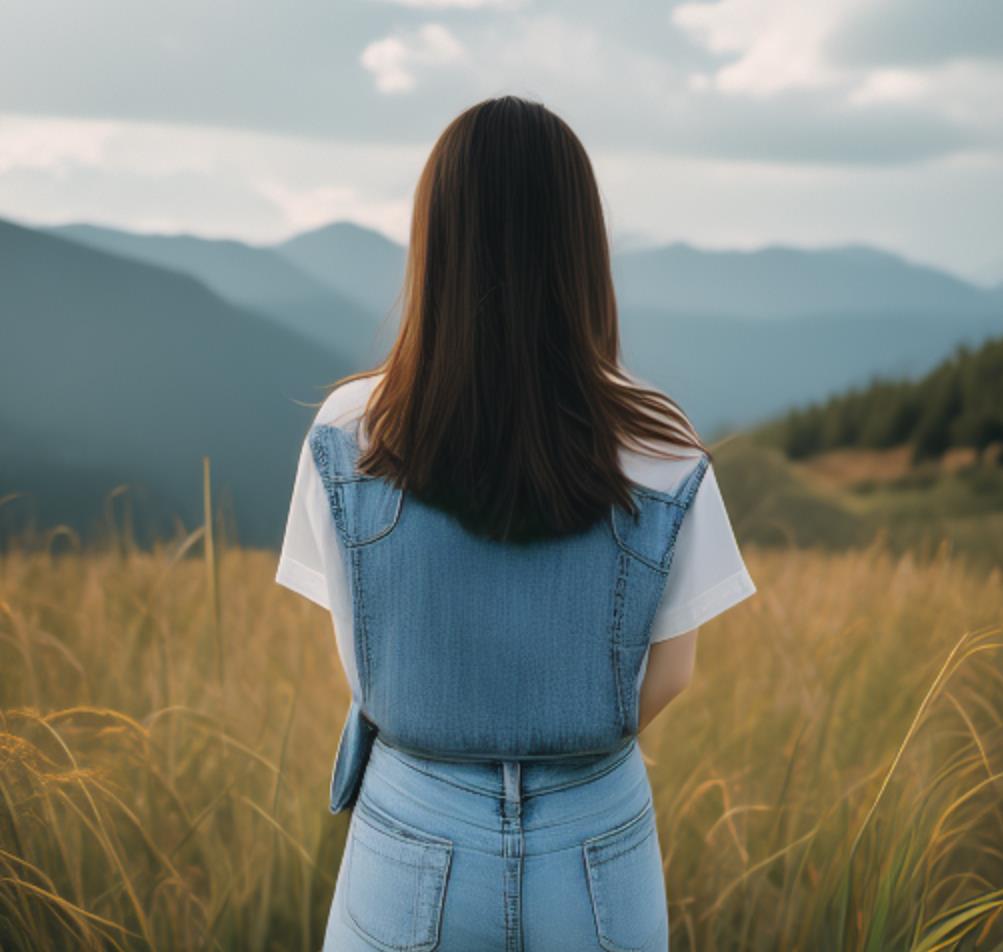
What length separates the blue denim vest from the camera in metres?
1.17

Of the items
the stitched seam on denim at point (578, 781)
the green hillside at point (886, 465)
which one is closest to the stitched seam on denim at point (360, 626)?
the stitched seam on denim at point (578, 781)

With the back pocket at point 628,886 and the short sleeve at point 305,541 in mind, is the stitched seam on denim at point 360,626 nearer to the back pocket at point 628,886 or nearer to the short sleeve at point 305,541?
the short sleeve at point 305,541

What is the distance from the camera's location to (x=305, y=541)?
133 cm

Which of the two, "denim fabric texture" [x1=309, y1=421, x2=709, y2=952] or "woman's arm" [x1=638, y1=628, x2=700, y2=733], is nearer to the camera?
"denim fabric texture" [x1=309, y1=421, x2=709, y2=952]

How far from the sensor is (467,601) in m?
1.17

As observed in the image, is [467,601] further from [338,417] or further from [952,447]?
[952,447]

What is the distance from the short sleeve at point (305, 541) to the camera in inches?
49.8

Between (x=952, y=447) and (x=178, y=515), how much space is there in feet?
17.5

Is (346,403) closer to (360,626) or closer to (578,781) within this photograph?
(360,626)

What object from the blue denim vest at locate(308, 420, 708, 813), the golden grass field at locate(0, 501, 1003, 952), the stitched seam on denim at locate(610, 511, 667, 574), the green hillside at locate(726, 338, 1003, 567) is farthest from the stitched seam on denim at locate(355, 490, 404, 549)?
the green hillside at locate(726, 338, 1003, 567)

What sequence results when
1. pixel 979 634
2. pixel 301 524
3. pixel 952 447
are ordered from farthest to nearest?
pixel 952 447 < pixel 979 634 < pixel 301 524

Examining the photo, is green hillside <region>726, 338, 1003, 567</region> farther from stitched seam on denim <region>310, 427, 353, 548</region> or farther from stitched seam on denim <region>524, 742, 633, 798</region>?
stitched seam on denim <region>310, 427, 353, 548</region>

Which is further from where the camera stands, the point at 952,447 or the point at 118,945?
the point at 952,447

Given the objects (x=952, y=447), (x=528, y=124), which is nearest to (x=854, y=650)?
(x=528, y=124)
